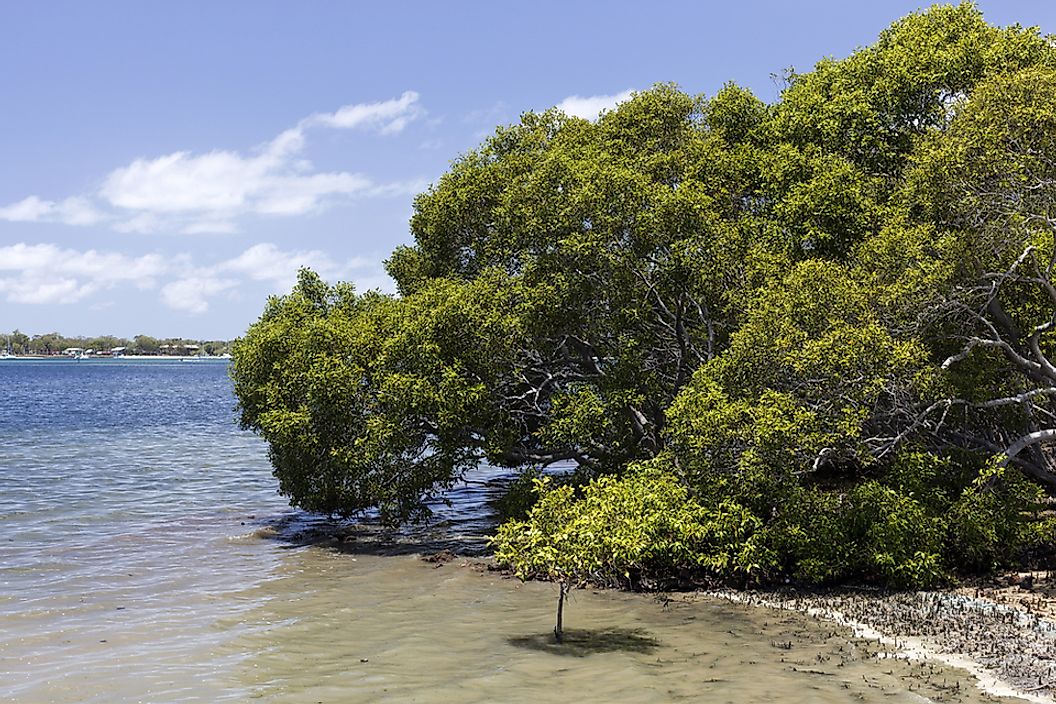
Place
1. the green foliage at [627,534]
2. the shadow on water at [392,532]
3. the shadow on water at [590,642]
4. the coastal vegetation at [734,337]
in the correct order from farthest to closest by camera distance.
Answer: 1. the shadow on water at [392,532]
2. the coastal vegetation at [734,337]
3. the shadow on water at [590,642]
4. the green foliage at [627,534]

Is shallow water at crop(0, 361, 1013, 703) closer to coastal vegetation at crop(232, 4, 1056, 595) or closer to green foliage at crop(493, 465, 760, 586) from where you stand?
green foliage at crop(493, 465, 760, 586)

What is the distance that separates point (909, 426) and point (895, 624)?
477 centimetres

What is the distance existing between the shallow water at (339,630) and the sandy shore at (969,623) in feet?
1.71

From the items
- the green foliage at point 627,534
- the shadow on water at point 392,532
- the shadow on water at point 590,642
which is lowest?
the shadow on water at point 392,532

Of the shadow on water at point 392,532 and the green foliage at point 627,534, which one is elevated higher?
the green foliage at point 627,534

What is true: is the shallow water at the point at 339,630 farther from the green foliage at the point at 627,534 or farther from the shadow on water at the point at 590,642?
the green foliage at the point at 627,534

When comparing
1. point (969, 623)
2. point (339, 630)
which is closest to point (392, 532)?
point (339, 630)

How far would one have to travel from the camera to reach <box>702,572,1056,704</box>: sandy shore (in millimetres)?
12102

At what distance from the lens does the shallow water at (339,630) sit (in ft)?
41.0

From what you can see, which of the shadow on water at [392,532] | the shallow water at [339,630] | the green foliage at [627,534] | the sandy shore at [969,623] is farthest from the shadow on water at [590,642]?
the shadow on water at [392,532]

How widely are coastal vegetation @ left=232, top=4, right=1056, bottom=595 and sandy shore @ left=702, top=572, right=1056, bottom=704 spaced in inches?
30.0

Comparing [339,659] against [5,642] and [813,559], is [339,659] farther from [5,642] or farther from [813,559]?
[813,559]

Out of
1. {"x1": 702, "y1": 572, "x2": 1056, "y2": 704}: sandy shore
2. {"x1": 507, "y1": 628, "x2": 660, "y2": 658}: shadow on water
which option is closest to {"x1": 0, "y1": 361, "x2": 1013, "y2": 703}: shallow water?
{"x1": 507, "y1": 628, "x2": 660, "y2": 658}: shadow on water

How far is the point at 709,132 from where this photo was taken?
2556 cm
